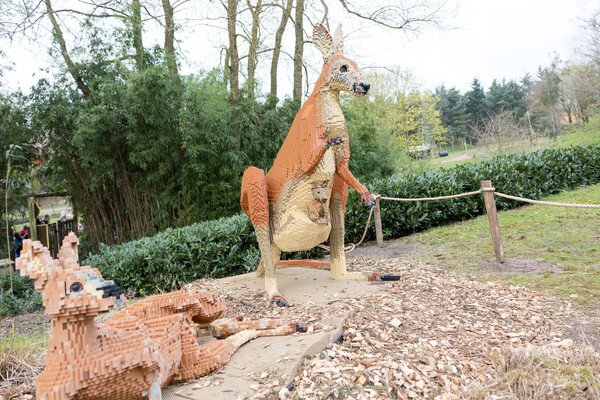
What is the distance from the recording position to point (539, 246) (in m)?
5.28

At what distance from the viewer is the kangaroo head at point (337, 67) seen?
10.7ft

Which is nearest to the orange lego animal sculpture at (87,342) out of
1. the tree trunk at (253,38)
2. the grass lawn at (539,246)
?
the grass lawn at (539,246)

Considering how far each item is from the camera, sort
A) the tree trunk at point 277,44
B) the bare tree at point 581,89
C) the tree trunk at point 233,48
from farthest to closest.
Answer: the bare tree at point 581,89
the tree trunk at point 277,44
the tree trunk at point 233,48

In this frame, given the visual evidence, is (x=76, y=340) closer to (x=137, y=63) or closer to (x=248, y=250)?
(x=248, y=250)

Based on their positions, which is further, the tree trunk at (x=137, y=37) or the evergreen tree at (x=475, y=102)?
the evergreen tree at (x=475, y=102)

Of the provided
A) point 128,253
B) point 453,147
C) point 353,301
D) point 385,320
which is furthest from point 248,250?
point 453,147

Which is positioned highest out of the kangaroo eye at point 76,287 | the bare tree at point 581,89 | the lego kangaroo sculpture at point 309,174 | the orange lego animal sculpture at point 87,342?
the bare tree at point 581,89

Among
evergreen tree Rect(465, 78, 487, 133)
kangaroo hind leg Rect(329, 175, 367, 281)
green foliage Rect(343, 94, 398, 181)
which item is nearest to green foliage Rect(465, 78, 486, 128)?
evergreen tree Rect(465, 78, 487, 133)

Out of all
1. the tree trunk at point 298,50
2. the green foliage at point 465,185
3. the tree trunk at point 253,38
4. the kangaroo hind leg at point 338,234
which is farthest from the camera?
the tree trunk at point 253,38

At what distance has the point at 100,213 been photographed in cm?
765

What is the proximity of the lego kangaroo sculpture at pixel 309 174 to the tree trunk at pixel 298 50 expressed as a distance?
4854 millimetres

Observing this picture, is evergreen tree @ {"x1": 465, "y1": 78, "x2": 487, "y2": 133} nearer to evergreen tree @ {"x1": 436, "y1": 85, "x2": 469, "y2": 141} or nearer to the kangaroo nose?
evergreen tree @ {"x1": 436, "y1": 85, "x2": 469, "y2": 141}

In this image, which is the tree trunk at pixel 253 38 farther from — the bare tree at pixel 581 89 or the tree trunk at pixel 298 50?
the bare tree at pixel 581 89

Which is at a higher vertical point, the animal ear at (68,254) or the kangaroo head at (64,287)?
the animal ear at (68,254)
